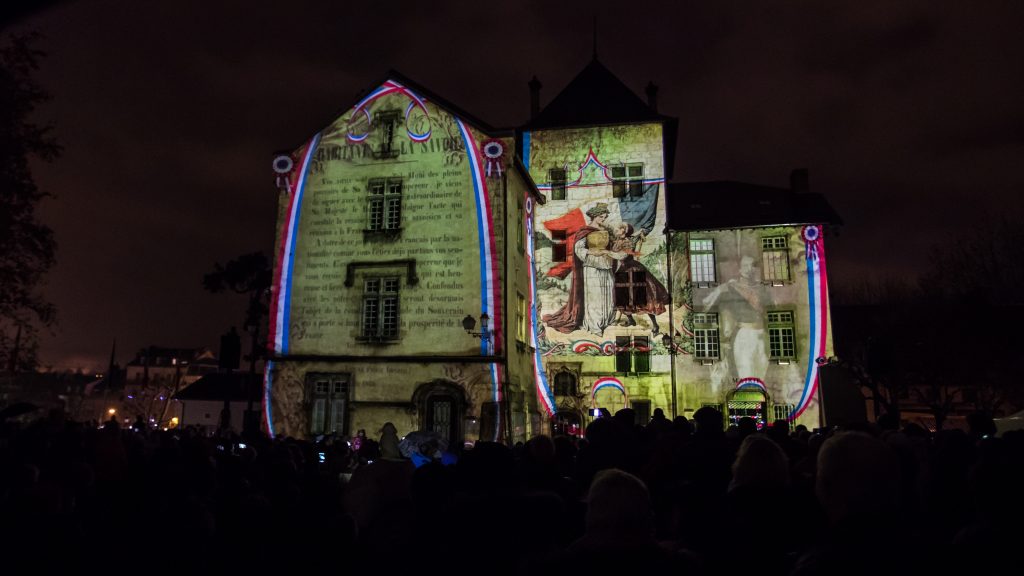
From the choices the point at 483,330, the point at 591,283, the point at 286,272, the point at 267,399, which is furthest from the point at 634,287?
the point at 267,399

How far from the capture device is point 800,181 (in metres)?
32.3

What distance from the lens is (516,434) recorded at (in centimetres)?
2352

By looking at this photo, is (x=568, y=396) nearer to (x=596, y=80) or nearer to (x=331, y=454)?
(x=596, y=80)

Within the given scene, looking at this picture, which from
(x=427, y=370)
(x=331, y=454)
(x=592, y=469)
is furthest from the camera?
(x=427, y=370)

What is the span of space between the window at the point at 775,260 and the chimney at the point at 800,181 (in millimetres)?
4248

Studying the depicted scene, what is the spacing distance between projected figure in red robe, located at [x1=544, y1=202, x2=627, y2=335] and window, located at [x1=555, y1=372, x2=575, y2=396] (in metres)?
1.93

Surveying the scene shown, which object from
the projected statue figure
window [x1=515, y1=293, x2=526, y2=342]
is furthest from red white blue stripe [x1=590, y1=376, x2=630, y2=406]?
window [x1=515, y1=293, x2=526, y2=342]

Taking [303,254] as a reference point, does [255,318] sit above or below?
below

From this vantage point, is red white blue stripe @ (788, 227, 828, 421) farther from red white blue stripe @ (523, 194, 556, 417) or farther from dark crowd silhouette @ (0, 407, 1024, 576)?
dark crowd silhouette @ (0, 407, 1024, 576)

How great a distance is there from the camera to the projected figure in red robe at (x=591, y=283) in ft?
97.3

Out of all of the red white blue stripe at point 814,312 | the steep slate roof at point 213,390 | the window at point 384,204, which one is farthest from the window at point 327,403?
the steep slate roof at point 213,390

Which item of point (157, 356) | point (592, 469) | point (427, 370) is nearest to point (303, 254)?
point (427, 370)

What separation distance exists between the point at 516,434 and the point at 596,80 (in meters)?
19.2

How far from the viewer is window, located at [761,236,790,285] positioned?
95.5 ft
